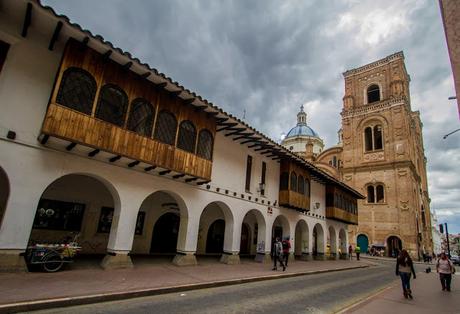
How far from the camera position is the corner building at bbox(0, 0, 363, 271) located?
752 cm

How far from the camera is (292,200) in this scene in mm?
16875

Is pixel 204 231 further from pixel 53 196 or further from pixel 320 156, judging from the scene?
pixel 320 156

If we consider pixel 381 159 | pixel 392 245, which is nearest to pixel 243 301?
pixel 392 245

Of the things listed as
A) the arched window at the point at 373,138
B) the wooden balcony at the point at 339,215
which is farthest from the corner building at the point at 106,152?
the arched window at the point at 373,138

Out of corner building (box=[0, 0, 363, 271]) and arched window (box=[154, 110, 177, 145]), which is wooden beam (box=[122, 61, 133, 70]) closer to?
corner building (box=[0, 0, 363, 271])

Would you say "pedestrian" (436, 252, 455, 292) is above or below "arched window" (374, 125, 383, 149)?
below

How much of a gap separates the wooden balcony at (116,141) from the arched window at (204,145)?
480 millimetres

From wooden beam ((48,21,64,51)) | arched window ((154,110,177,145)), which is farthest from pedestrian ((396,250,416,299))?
wooden beam ((48,21,64,51))

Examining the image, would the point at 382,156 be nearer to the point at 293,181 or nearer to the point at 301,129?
the point at 301,129

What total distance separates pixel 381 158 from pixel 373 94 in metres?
11.4

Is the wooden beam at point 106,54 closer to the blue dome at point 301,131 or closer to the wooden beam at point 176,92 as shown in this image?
the wooden beam at point 176,92

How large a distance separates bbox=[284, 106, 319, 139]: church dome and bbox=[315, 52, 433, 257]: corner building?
1402cm

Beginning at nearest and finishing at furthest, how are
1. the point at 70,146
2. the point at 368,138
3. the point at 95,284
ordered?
the point at 95,284, the point at 70,146, the point at 368,138

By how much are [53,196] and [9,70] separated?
570 centimetres
